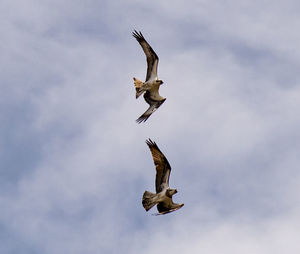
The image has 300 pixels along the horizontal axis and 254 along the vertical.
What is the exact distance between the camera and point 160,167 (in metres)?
37.3

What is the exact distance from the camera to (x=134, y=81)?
41750mm

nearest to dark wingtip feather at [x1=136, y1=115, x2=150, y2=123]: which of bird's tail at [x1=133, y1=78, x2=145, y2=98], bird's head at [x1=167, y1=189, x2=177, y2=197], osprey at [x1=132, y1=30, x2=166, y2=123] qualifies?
osprey at [x1=132, y1=30, x2=166, y2=123]

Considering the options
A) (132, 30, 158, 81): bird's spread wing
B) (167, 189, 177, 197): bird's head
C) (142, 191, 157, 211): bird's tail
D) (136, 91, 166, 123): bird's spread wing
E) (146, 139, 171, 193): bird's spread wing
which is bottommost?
(142, 191, 157, 211): bird's tail

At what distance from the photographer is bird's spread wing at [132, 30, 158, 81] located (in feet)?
135

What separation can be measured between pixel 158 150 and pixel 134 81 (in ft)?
19.8

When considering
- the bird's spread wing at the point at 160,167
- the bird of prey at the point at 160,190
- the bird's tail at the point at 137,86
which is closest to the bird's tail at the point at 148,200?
the bird of prey at the point at 160,190

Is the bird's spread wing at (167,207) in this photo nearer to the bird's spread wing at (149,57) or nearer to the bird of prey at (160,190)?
the bird of prey at (160,190)

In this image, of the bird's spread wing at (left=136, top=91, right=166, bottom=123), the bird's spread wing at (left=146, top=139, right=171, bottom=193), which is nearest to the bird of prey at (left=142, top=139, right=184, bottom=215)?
the bird's spread wing at (left=146, top=139, right=171, bottom=193)

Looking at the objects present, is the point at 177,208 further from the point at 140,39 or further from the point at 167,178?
the point at 140,39

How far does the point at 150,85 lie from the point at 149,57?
154cm

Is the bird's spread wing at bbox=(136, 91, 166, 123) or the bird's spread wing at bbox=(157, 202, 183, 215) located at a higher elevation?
the bird's spread wing at bbox=(136, 91, 166, 123)

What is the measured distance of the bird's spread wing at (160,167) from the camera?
37031 mm

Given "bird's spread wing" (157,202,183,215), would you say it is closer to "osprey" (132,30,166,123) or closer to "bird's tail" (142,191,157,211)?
"bird's tail" (142,191,157,211)

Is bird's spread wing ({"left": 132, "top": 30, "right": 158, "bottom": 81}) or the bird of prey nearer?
the bird of prey
